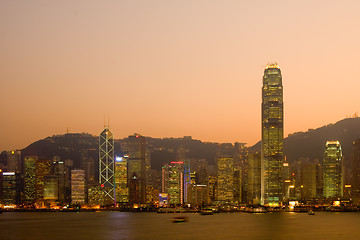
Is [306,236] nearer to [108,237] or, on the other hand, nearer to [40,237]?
[108,237]

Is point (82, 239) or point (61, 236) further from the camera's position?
point (61, 236)

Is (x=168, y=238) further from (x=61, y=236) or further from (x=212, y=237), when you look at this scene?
(x=61, y=236)

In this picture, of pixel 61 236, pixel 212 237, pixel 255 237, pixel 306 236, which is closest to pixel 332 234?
pixel 306 236

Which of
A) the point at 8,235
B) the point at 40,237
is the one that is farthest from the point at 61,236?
the point at 8,235

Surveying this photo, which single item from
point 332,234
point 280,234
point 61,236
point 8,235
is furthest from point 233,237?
point 8,235

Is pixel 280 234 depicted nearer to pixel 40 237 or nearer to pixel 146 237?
pixel 146 237

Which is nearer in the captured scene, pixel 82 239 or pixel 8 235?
pixel 82 239

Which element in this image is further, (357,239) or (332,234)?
(332,234)
